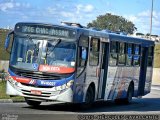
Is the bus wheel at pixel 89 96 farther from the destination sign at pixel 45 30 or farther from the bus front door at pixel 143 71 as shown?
the bus front door at pixel 143 71

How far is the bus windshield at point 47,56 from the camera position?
1892 centimetres

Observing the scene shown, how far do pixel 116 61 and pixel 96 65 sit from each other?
7.83 feet

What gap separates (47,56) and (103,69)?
3.55 m

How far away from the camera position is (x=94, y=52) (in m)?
20.7

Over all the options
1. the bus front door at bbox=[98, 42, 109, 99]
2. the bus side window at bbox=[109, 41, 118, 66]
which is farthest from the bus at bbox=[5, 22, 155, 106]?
the bus side window at bbox=[109, 41, 118, 66]

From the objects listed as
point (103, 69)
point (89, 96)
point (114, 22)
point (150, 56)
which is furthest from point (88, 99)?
point (114, 22)

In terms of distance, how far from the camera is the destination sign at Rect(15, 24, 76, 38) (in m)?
19.2

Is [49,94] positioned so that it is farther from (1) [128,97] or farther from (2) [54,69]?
(1) [128,97]

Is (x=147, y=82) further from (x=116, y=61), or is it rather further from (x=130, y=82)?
(x=116, y=61)

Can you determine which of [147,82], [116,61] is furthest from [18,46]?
[147,82]

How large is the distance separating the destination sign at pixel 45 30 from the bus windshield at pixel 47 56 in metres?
→ 0.26

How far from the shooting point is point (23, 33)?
19.4 meters

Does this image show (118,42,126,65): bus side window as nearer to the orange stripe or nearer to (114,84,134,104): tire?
(114,84,134,104): tire

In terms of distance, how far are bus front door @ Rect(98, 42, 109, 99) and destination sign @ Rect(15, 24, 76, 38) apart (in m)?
2.65
